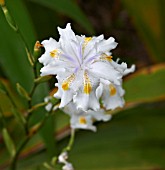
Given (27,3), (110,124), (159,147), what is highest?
(27,3)

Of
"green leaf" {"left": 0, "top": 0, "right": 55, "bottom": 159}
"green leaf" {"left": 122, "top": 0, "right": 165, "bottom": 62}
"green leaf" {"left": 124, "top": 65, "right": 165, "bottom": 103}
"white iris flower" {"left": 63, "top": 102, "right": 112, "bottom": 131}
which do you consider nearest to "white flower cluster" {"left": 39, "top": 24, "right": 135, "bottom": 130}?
"white iris flower" {"left": 63, "top": 102, "right": 112, "bottom": 131}

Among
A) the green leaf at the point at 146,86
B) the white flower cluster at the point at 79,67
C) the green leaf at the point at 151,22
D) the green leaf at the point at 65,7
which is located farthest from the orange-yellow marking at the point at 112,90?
the green leaf at the point at 151,22

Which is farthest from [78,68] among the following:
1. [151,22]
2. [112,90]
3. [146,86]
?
[151,22]

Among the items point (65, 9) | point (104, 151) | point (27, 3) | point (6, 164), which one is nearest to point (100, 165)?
point (104, 151)

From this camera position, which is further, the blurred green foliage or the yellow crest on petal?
the blurred green foliage

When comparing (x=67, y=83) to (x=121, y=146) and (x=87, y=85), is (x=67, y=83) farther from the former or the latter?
(x=121, y=146)

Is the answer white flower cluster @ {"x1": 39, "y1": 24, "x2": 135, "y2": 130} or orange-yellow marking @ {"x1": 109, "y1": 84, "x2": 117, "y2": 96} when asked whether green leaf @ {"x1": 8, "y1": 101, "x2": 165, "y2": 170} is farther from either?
white flower cluster @ {"x1": 39, "y1": 24, "x2": 135, "y2": 130}

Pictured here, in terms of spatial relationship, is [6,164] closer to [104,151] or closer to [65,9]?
[104,151]
